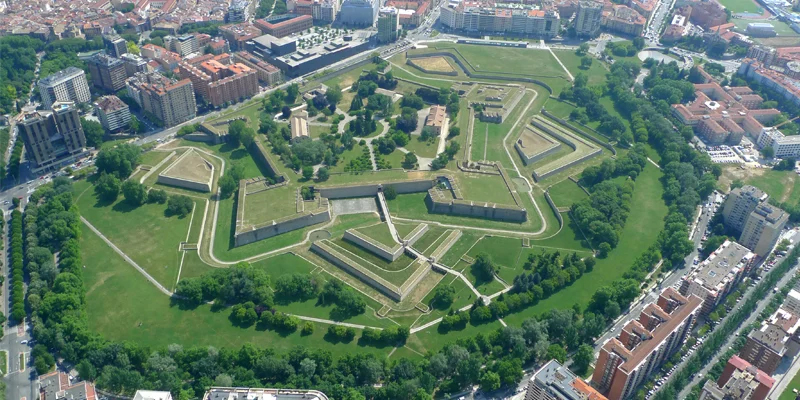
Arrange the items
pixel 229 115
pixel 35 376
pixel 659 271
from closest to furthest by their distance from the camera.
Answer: pixel 35 376
pixel 659 271
pixel 229 115

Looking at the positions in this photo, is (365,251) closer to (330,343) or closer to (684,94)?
(330,343)

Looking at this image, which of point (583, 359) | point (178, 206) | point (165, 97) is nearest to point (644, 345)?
point (583, 359)

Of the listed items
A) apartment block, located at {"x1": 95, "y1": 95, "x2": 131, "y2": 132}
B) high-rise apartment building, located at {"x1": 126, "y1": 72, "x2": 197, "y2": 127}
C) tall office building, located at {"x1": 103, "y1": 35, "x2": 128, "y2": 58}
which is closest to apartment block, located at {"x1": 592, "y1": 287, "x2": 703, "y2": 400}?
high-rise apartment building, located at {"x1": 126, "y1": 72, "x2": 197, "y2": 127}

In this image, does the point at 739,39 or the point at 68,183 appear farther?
the point at 739,39

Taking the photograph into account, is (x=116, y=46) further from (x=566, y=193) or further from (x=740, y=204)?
(x=740, y=204)

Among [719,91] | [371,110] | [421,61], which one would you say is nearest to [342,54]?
[421,61]

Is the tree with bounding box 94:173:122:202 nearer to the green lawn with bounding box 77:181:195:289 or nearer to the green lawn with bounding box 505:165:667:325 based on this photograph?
the green lawn with bounding box 77:181:195:289
